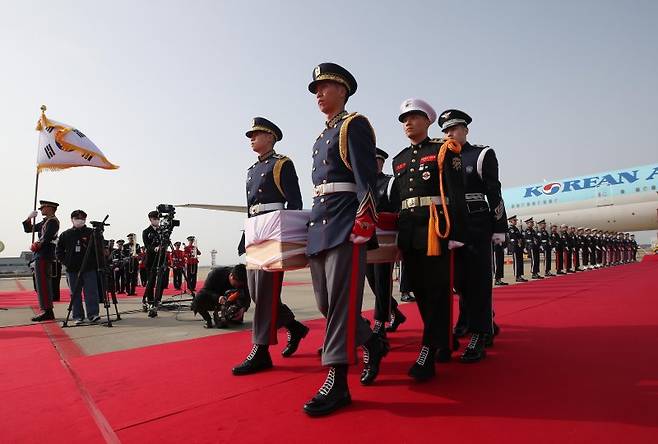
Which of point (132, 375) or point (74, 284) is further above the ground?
point (74, 284)

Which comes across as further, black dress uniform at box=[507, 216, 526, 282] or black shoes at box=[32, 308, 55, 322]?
black dress uniform at box=[507, 216, 526, 282]

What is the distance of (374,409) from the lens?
2.02 meters

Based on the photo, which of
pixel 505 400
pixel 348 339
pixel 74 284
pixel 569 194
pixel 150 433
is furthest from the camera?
pixel 569 194

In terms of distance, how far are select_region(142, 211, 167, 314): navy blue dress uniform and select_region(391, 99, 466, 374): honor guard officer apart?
4662mm

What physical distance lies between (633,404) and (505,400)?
0.57 metres

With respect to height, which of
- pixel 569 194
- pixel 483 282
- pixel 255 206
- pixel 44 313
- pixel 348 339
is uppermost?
pixel 569 194

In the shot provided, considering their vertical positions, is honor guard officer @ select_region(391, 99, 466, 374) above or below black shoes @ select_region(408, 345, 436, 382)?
above

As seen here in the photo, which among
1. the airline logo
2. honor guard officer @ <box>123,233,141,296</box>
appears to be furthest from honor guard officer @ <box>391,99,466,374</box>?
the airline logo

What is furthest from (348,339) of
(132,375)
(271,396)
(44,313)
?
(44,313)

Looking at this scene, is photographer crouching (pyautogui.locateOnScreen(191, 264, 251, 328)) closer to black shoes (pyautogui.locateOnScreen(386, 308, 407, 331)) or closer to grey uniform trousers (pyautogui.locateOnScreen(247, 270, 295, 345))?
black shoes (pyautogui.locateOnScreen(386, 308, 407, 331))

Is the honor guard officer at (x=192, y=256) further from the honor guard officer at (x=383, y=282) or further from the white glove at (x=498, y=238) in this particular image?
the white glove at (x=498, y=238)

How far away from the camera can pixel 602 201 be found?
832 inches

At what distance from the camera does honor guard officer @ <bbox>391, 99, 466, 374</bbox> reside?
2578 mm

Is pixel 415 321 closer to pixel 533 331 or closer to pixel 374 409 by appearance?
pixel 533 331
